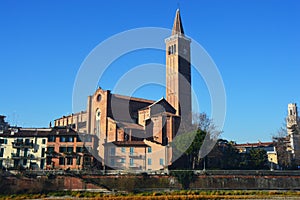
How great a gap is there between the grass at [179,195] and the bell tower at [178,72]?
111 ft

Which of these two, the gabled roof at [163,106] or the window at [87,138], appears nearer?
the window at [87,138]

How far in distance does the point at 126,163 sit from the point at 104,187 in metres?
9.28

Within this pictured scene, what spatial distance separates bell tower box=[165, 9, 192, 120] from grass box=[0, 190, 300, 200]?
33883 millimetres

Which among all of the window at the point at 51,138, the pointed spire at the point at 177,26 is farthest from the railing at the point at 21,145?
the pointed spire at the point at 177,26

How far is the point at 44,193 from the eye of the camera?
46.7m

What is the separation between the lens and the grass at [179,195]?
44.6 metres

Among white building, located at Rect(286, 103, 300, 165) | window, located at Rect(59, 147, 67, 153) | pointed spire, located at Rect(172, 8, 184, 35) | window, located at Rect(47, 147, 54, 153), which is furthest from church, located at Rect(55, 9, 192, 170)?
white building, located at Rect(286, 103, 300, 165)

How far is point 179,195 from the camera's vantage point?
45.5 m

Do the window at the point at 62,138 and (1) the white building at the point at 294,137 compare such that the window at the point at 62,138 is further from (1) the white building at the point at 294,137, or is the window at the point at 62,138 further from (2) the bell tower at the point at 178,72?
(1) the white building at the point at 294,137

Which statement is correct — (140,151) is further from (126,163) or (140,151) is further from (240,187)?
(240,187)

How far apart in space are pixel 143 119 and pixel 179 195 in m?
29.2

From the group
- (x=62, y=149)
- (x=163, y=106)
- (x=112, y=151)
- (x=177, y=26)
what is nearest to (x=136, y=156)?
(x=112, y=151)

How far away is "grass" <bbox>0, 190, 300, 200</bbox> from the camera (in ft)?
146

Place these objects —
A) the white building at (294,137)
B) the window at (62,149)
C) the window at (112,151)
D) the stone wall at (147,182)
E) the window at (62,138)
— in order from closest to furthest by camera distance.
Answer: the stone wall at (147,182)
the window at (112,151)
the window at (62,149)
the window at (62,138)
the white building at (294,137)
